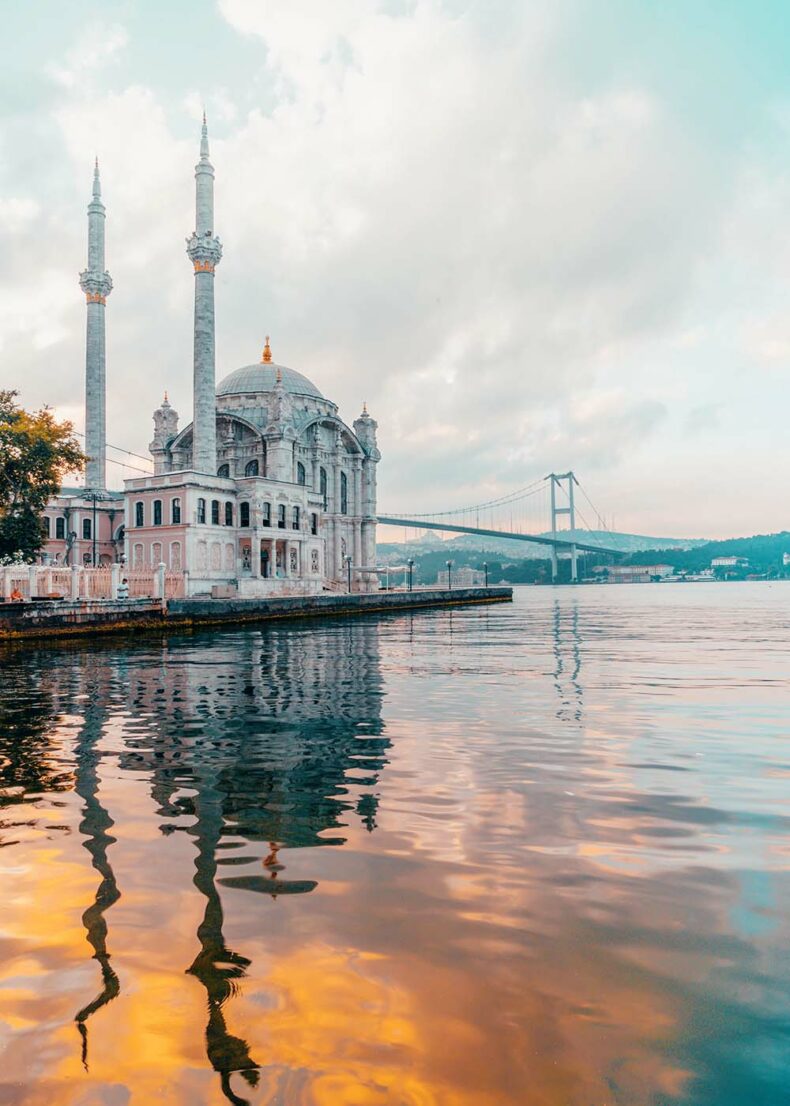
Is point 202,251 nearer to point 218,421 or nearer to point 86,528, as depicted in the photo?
point 218,421

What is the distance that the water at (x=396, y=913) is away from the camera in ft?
9.05

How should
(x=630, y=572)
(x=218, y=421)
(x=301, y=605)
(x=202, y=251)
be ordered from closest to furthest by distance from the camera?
(x=301, y=605) < (x=202, y=251) < (x=218, y=421) < (x=630, y=572)

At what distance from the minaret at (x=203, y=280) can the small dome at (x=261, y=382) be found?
672 inches

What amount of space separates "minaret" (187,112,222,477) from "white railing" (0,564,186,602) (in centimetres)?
1549

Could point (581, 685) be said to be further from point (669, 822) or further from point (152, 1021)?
point (152, 1021)

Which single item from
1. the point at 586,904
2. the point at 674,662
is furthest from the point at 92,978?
the point at 674,662

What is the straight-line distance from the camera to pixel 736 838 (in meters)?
5.30

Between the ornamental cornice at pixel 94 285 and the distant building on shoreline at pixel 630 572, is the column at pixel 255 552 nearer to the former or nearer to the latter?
the ornamental cornice at pixel 94 285

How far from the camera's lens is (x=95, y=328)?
5234 centimetres

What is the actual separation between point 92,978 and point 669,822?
13.6 feet

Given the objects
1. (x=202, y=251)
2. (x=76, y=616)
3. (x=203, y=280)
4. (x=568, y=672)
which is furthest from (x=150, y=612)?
(x=202, y=251)

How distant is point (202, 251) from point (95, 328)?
36.3 ft

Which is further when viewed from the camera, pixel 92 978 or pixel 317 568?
pixel 317 568

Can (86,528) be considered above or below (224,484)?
below
